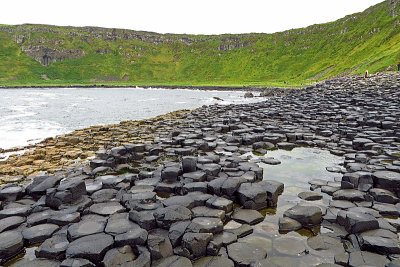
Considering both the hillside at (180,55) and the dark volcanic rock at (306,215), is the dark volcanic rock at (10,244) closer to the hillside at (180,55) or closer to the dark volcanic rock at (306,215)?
the dark volcanic rock at (306,215)

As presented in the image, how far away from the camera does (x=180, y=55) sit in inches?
7579

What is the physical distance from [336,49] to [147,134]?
13506 centimetres

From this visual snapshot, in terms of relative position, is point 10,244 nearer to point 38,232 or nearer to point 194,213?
point 38,232

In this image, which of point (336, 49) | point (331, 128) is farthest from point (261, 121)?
point (336, 49)

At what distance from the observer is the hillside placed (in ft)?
415

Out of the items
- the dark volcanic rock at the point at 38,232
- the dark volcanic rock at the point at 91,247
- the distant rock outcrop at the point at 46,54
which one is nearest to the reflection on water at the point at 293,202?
the dark volcanic rock at the point at 91,247

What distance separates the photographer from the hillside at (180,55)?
415ft

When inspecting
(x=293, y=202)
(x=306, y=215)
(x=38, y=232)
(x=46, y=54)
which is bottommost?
(x=38, y=232)

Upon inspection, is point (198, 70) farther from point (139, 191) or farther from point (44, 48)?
point (139, 191)

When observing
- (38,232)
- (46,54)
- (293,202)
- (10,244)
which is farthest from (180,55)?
(10,244)

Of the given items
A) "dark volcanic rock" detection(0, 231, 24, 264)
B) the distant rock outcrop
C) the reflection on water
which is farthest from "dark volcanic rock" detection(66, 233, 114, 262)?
the distant rock outcrop

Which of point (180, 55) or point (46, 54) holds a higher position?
point (180, 55)

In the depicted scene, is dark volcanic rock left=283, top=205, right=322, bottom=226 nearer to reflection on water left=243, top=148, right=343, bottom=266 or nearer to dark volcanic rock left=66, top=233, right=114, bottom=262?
reflection on water left=243, top=148, right=343, bottom=266

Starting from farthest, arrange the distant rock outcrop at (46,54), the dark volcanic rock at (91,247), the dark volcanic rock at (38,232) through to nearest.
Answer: the distant rock outcrop at (46,54) → the dark volcanic rock at (38,232) → the dark volcanic rock at (91,247)
